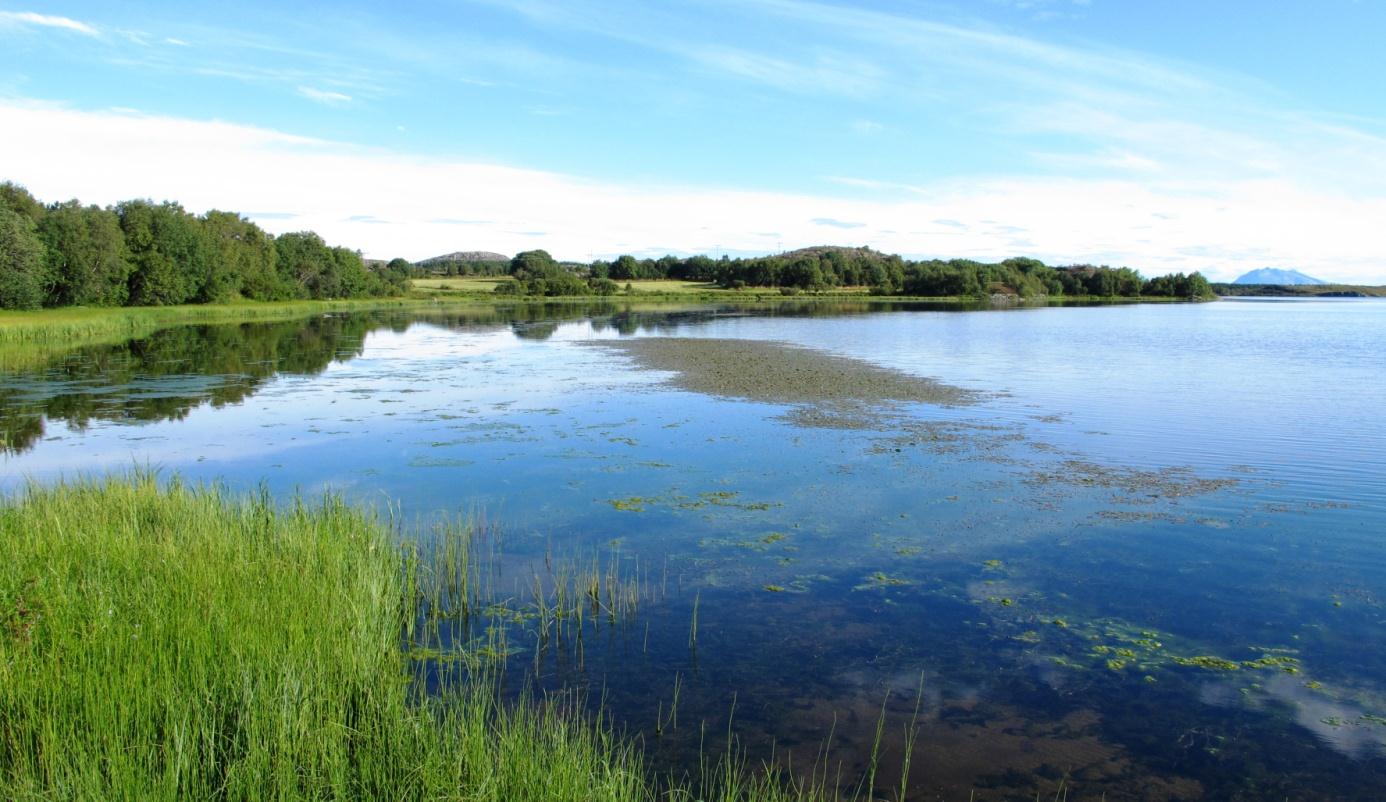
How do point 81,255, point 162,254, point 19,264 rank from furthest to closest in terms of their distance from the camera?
point 162,254
point 81,255
point 19,264

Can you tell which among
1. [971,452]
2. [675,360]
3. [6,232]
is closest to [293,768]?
[971,452]

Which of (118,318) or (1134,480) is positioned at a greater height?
(118,318)

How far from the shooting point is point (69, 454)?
1404cm

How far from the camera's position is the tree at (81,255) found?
2025 inches

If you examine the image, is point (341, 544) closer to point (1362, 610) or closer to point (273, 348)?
point (1362, 610)

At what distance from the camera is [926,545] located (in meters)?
9.33

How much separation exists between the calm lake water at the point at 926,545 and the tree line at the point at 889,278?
96.3m

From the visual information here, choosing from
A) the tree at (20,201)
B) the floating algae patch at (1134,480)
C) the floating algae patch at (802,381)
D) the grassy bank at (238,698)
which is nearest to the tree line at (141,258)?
the tree at (20,201)

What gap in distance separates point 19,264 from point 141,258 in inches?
629

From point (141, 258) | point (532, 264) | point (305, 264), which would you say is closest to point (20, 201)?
point (141, 258)

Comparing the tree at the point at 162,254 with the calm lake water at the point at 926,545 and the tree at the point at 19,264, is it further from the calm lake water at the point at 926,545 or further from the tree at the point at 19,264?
the calm lake water at the point at 926,545

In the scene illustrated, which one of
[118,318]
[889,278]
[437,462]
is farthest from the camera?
[889,278]

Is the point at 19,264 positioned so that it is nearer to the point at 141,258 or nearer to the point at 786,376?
the point at 141,258

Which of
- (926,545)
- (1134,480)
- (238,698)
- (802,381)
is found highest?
(802,381)
